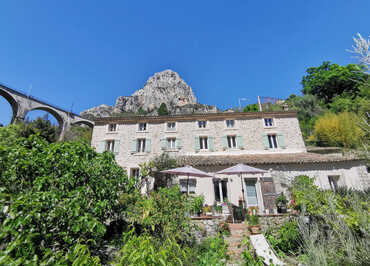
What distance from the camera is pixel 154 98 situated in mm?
60094

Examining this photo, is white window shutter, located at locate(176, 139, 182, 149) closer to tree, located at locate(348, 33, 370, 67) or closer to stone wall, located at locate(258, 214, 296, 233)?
stone wall, located at locate(258, 214, 296, 233)

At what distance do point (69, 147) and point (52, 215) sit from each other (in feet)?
9.20

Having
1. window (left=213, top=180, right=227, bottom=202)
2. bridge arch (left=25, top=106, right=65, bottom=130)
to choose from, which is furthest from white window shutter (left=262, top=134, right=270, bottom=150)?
bridge arch (left=25, top=106, right=65, bottom=130)

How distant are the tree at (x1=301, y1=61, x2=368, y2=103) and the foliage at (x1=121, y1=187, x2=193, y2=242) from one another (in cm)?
3385

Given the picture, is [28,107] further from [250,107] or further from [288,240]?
[250,107]

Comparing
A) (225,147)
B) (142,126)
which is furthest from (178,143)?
(225,147)

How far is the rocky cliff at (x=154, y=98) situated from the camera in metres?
59.0

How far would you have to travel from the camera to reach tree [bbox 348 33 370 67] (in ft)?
12.3

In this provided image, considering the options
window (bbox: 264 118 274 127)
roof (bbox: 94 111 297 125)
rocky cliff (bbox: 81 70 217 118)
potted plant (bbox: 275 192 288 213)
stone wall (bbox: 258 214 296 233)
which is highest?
rocky cliff (bbox: 81 70 217 118)

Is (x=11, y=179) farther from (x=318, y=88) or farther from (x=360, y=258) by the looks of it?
(x=318, y=88)

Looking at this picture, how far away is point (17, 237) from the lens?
1503 mm

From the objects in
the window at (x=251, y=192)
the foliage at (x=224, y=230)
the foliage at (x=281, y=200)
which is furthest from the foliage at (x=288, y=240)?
the window at (x=251, y=192)

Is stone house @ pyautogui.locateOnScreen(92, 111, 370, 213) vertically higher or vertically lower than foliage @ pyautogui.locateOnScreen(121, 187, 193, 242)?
higher

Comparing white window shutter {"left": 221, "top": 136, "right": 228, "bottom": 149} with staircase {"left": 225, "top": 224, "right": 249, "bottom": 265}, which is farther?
white window shutter {"left": 221, "top": 136, "right": 228, "bottom": 149}
